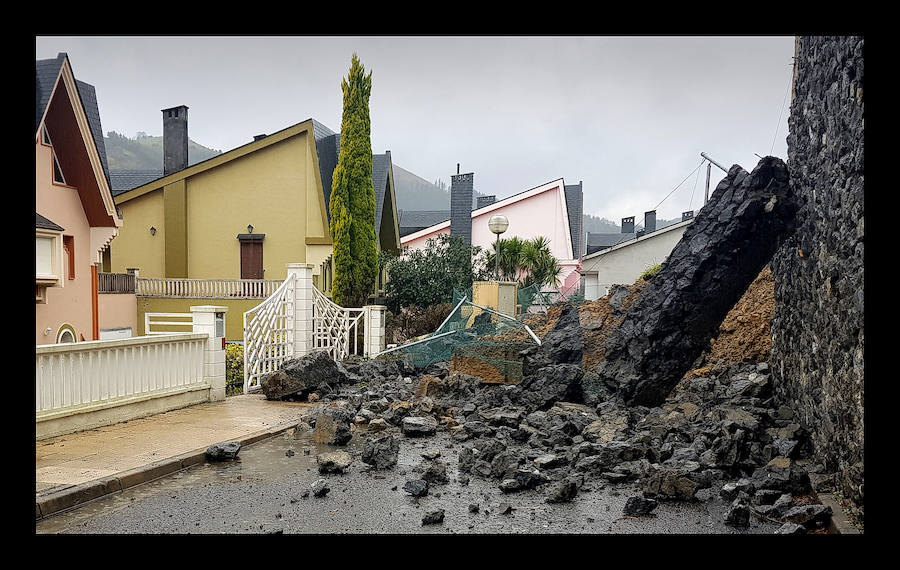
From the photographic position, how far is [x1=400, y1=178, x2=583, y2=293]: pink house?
33062 mm

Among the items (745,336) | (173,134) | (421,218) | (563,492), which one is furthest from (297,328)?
(421,218)

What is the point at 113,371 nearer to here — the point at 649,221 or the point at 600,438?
the point at 600,438

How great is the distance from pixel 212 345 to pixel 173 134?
58.7 feet

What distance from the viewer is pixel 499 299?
1627 centimetres

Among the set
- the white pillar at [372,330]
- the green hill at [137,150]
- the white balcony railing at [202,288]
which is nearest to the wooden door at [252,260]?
the white balcony railing at [202,288]

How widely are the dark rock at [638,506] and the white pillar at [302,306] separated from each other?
9.06m

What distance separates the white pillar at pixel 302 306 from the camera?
12.9 meters

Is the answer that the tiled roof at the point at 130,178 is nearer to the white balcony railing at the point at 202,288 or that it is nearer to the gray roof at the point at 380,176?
the white balcony railing at the point at 202,288

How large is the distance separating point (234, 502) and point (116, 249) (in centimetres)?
2012

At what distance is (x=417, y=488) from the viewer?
5422mm

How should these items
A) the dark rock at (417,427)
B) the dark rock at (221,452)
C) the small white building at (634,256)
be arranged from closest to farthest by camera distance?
the dark rock at (221,452)
the dark rock at (417,427)
the small white building at (634,256)

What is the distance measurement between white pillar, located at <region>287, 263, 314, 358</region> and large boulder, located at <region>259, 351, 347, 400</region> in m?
1.70

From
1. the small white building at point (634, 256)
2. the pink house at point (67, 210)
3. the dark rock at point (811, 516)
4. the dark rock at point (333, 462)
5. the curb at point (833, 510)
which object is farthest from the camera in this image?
the small white building at point (634, 256)
